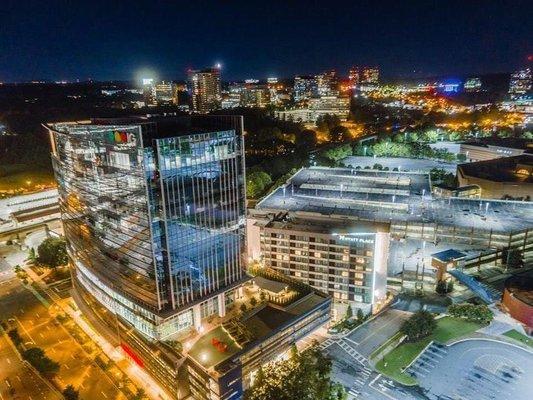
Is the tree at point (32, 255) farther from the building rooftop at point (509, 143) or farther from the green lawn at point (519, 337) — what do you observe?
the building rooftop at point (509, 143)

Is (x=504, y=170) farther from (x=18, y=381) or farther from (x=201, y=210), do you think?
(x=18, y=381)

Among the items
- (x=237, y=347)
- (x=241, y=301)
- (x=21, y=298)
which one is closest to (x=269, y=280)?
(x=241, y=301)

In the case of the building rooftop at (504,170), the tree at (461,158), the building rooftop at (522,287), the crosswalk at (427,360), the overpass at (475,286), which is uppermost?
the building rooftop at (504,170)

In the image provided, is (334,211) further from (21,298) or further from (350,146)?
(350,146)

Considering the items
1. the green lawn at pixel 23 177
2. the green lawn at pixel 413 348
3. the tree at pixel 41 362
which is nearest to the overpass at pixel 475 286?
the green lawn at pixel 413 348

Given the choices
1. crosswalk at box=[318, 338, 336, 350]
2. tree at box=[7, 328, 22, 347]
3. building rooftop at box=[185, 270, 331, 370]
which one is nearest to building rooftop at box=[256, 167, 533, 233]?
building rooftop at box=[185, 270, 331, 370]

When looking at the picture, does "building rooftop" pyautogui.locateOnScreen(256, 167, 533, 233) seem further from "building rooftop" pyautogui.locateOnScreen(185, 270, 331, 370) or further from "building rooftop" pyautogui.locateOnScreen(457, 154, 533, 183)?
"building rooftop" pyautogui.locateOnScreen(185, 270, 331, 370)

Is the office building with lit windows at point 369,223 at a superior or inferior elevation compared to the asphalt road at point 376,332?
superior
